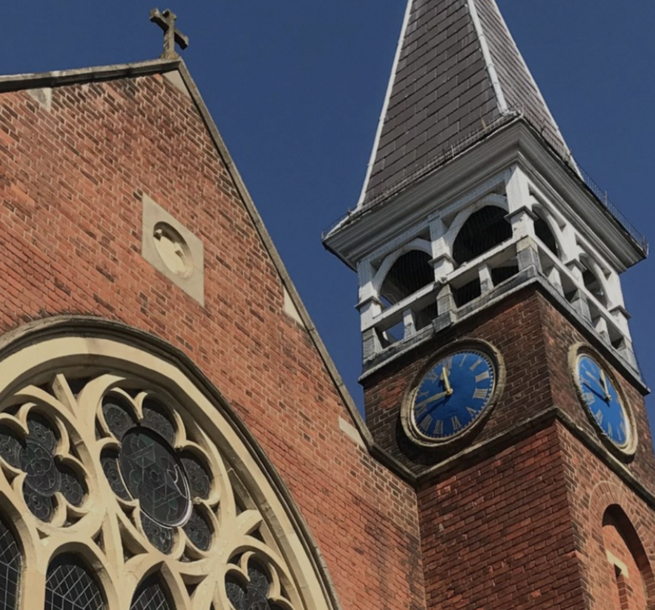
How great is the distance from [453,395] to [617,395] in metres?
2.42

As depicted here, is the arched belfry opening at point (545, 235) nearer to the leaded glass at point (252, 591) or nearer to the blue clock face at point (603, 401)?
the blue clock face at point (603, 401)

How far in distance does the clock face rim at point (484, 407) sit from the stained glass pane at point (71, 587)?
22.7 feet

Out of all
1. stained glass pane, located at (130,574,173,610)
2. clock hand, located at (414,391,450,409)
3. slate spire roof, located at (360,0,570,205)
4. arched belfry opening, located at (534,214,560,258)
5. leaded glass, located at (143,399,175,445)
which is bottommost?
stained glass pane, located at (130,574,173,610)

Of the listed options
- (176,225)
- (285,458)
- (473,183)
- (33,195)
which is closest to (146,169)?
(176,225)

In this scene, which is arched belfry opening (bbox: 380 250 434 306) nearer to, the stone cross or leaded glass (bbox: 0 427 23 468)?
the stone cross

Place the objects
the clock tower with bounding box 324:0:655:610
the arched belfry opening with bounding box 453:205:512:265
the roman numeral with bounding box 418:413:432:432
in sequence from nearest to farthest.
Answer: the clock tower with bounding box 324:0:655:610, the roman numeral with bounding box 418:413:432:432, the arched belfry opening with bounding box 453:205:512:265

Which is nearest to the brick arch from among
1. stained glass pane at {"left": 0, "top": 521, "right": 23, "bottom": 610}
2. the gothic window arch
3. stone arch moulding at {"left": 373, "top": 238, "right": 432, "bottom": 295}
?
the gothic window arch

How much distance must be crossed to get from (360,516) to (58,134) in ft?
17.9

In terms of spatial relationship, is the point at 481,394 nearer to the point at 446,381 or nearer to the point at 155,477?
the point at 446,381

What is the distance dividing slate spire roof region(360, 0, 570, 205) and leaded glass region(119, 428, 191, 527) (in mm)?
8830

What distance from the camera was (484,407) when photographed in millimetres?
20094

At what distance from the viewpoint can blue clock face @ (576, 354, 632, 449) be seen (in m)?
20.4

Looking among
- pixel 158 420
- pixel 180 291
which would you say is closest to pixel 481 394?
pixel 180 291

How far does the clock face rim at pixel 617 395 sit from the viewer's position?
20.1m
